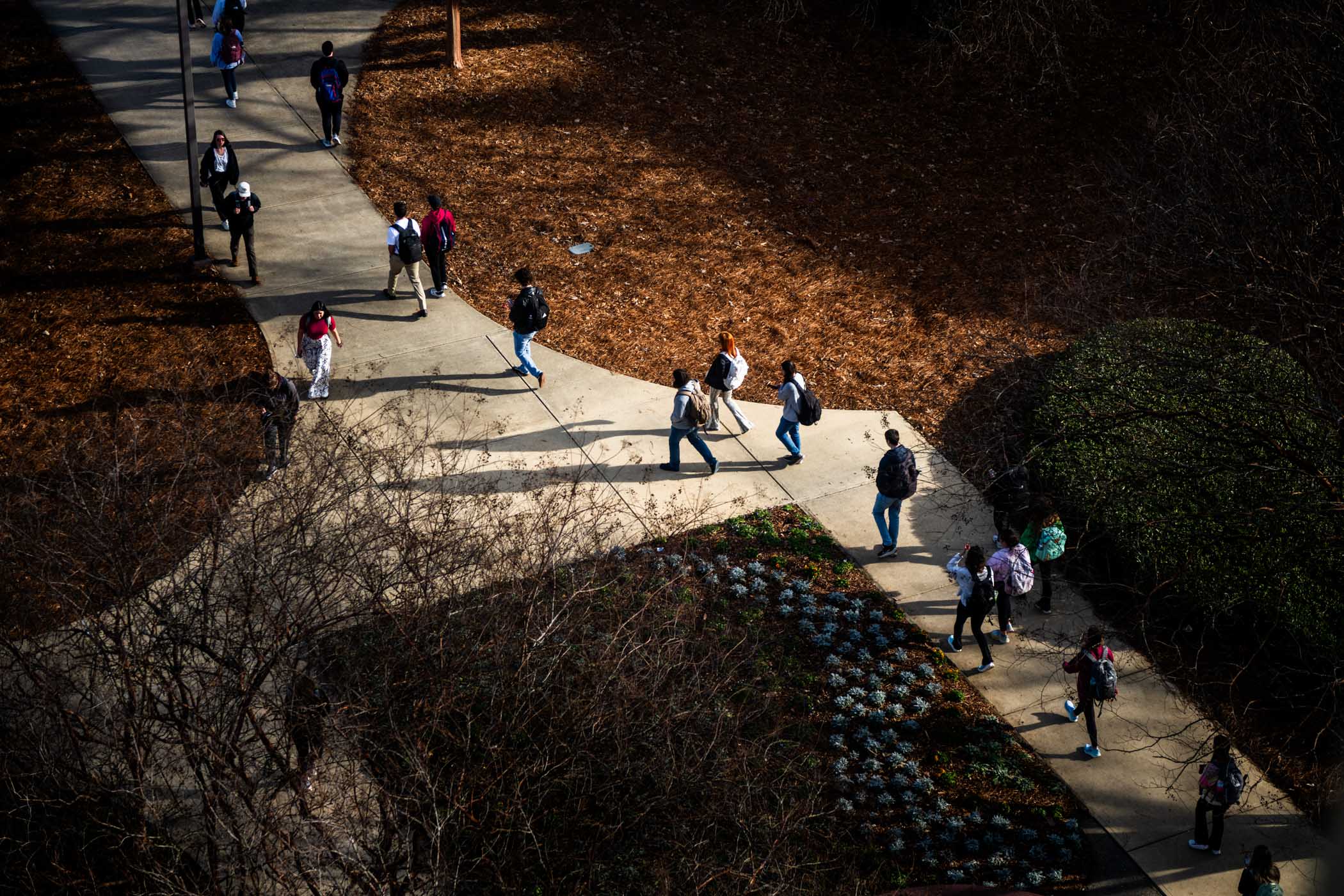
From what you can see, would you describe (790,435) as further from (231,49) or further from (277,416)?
(231,49)

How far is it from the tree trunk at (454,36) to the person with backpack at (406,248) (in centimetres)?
655

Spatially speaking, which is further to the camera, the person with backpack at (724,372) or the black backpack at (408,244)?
the black backpack at (408,244)

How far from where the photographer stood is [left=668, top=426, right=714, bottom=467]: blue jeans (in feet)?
42.1

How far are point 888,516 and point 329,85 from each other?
35.7 feet

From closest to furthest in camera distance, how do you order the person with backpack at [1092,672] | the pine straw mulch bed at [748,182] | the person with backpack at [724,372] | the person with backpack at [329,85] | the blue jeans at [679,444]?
1. the person with backpack at [1092,672]
2. the blue jeans at [679,444]
3. the person with backpack at [724,372]
4. the pine straw mulch bed at [748,182]
5. the person with backpack at [329,85]

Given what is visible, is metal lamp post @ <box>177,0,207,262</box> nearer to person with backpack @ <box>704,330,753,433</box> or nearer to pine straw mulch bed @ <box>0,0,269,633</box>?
pine straw mulch bed @ <box>0,0,269,633</box>

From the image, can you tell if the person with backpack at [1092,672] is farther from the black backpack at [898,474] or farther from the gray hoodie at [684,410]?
the gray hoodie at [684,410]

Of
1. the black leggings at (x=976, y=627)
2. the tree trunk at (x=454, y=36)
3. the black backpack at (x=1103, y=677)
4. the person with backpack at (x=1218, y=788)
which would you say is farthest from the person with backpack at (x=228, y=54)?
the person with backpack at (x=1218, y=788)

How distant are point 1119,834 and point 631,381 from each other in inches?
305

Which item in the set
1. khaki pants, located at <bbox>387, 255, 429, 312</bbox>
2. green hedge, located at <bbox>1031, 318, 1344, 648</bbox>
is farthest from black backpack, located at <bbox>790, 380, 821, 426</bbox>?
khaki pants, located at <bbox>387, 255, 429, 312</bbox>

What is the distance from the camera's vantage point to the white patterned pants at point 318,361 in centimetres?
1320

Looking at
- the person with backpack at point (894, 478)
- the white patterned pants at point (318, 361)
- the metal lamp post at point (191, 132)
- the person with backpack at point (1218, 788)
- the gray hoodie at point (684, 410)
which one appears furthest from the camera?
the metal lamp post at point (191, 132)

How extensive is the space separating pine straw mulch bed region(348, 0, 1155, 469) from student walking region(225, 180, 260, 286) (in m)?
2.59

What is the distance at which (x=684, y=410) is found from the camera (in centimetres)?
1257
